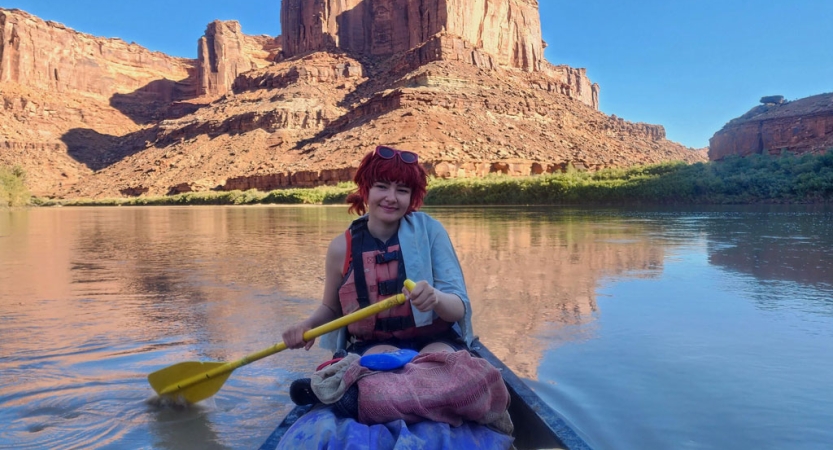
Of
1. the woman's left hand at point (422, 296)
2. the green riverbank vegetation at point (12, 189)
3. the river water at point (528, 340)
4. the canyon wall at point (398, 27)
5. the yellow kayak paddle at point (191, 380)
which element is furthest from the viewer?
the canyon wall at point (398, 27)

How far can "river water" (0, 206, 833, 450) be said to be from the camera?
9.50ft

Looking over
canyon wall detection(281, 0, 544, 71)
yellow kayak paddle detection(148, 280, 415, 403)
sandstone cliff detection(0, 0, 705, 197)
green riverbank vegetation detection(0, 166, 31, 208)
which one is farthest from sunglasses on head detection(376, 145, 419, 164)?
canyon wall detection(281, 0, 544, 71)

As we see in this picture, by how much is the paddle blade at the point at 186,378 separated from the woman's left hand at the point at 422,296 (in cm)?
139

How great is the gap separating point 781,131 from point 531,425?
51081 millimetres

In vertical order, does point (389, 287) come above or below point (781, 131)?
below

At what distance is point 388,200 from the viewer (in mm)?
2645

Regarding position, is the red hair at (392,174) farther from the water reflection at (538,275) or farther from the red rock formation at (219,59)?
the red rock formation at (219,59)

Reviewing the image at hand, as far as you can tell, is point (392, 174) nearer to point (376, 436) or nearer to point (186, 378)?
point (376, 436)

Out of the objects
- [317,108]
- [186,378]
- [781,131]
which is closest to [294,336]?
[186,378]

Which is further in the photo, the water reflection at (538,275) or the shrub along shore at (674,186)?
the shrub along shore at (674,186)

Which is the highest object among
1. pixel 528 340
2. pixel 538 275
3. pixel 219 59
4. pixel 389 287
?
pixel 219 59

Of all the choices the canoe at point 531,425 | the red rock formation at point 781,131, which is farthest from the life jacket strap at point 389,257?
the red rock formation at point 781,131

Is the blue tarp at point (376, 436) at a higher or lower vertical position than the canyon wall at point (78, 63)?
lower

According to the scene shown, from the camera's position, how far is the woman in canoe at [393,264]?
265cm
